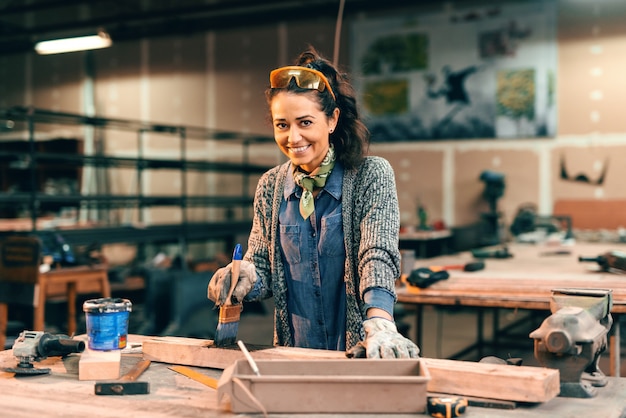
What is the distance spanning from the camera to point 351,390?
1339mm

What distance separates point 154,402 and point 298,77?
0.96 m

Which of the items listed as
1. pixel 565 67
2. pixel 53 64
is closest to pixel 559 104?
pixel 565 67

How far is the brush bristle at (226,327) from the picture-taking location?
179 cm

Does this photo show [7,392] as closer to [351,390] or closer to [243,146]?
[351,390]

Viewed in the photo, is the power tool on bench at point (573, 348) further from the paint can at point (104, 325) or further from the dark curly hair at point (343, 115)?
the paint can at point (104, 325)

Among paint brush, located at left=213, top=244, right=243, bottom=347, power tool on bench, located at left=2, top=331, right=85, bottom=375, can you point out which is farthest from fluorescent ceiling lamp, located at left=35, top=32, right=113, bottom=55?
paint brush, located at left=213, top=244, right=243, bottom=347

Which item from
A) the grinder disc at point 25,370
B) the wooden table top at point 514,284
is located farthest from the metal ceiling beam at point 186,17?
the grinder disc at point 25,370

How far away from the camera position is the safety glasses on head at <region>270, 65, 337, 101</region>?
6.37 feet

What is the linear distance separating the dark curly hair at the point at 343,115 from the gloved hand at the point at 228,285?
474 millimetres

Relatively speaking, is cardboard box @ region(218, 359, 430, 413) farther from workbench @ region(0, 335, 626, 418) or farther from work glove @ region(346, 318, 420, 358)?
work glove @ region(346, 318, 420, 358)

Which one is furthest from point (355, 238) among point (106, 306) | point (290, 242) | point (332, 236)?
point (106, 306)

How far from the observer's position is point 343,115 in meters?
2.14

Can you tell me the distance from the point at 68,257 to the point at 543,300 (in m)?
3.44

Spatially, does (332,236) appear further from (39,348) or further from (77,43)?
(77,43)
